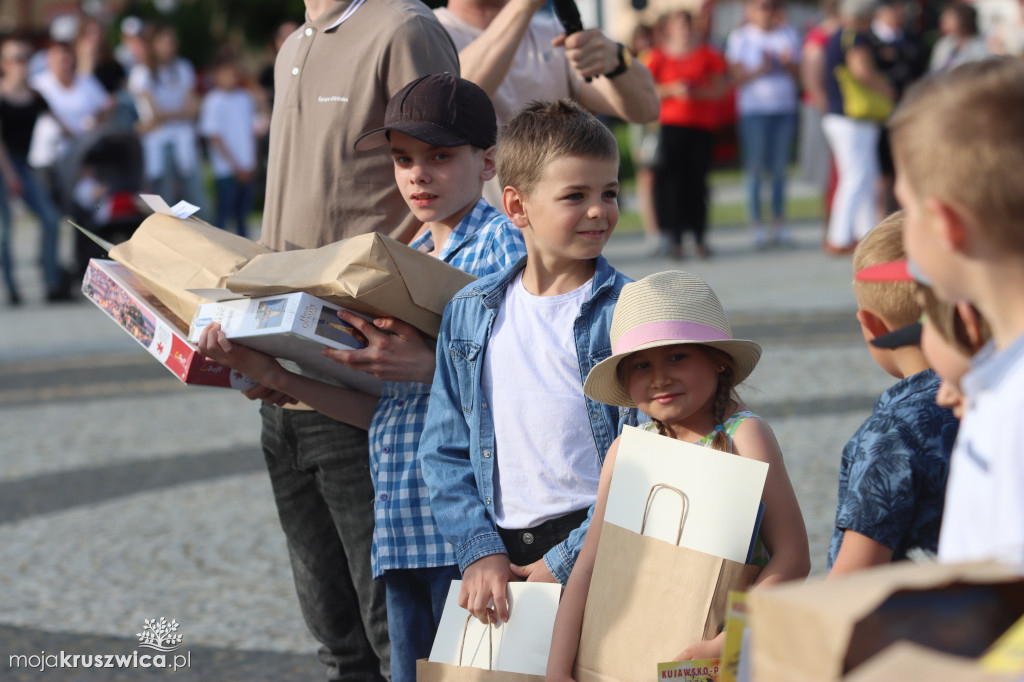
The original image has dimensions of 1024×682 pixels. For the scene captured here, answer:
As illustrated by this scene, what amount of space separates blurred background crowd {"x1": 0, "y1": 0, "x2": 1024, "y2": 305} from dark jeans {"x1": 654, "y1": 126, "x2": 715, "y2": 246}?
0.04 ft

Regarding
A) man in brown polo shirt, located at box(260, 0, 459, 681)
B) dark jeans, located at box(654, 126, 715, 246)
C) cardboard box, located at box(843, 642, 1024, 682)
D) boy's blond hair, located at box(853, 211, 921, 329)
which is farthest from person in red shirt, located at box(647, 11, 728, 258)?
cardboard box, located at box(843, 642, 1024, 682)

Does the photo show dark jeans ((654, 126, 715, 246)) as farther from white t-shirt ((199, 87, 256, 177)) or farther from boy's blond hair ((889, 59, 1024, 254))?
boy's blond hair ((889, 59, 1024, 254))

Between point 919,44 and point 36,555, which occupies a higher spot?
point 919,44

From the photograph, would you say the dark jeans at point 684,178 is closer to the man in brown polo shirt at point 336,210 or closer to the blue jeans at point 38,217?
the blue jeans at point 38,217

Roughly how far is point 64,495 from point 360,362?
3.25 m

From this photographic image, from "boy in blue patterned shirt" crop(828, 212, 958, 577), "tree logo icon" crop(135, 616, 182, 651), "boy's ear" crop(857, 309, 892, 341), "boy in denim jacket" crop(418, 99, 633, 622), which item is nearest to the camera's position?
"boy in blue patterned shirt" crop(828, 212, 958, 577)

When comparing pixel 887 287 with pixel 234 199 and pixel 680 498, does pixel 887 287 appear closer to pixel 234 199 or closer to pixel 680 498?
pixel 680 498

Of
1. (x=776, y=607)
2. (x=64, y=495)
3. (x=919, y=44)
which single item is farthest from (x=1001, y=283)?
(x=919, y=44)

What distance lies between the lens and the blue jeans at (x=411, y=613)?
277 cm

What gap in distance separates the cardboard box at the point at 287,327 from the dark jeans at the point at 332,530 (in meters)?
0.27

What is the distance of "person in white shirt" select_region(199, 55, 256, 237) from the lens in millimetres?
14183

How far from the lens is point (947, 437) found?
2018mm

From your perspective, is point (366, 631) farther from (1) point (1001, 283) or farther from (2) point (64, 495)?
(2) point (64, 495)

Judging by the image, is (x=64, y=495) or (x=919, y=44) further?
(x=919, y=44)
